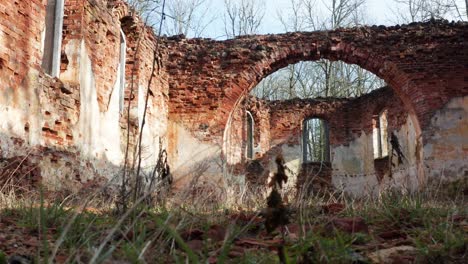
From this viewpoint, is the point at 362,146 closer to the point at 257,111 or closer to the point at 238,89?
the point at 257,111

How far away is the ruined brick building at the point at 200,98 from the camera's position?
602 cm

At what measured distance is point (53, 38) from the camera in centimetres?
699

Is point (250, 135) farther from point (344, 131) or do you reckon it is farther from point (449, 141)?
point (449, 141)

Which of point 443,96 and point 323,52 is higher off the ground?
point 323,52

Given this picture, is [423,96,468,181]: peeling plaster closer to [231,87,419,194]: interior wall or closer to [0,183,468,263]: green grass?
[231,87,419,194]: interior wall

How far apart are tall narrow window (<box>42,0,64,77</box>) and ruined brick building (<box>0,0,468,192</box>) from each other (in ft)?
0.06

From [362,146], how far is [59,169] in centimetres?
1285

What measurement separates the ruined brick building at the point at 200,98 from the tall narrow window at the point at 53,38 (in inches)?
0.7

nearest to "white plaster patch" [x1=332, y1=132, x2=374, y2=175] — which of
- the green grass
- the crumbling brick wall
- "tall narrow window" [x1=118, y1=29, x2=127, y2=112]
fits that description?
the crumbling brick wall

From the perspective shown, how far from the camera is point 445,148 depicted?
10.6 metres

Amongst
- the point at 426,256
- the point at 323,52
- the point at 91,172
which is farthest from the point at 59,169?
the point at 323,52

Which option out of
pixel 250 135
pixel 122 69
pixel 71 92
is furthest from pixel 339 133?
pixel 71 92

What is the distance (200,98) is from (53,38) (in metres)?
4.79

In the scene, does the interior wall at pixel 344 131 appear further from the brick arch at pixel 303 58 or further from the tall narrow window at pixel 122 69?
the tall narrow window at pixel 122 69
